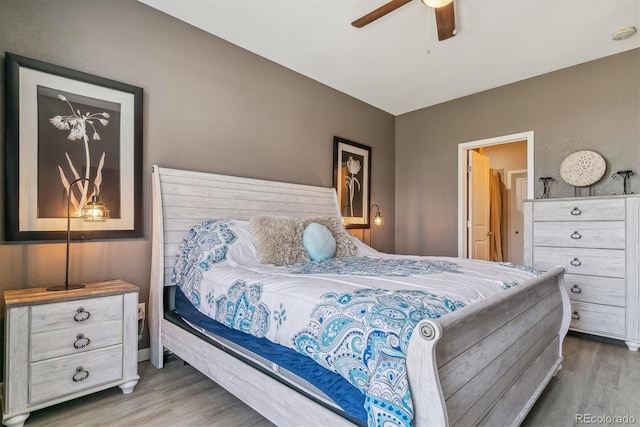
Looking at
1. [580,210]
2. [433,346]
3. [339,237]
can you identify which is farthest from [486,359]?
[580,210]

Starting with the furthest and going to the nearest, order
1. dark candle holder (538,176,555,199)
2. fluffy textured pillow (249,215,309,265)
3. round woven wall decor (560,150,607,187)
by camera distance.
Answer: dark candle holder (538,176,555,199) < round woven wall decor (560,150,607,187) < fluffy textured pillow (249,215,309,265)

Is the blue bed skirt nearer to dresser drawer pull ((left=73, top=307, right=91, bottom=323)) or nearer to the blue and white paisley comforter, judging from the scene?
the blue and white paisley comforter

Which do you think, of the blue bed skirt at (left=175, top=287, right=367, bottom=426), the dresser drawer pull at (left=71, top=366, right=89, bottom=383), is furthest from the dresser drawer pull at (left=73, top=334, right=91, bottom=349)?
the blue bed skirt at (left=175, top=287, right=367, bottom=426)

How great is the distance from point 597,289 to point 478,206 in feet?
5.60

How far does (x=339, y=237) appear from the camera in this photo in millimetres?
2900

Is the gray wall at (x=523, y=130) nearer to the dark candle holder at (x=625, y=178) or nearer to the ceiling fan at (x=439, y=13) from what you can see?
the dark candle holder at (x=625, y=178)

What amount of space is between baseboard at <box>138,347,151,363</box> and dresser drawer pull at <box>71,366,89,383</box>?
0.62 meters

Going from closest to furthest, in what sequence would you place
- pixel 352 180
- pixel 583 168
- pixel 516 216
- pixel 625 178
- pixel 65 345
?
1. pixel 65 345
2. pixel 625 178
3. pixel 583 168
4. pixel 352 180
5. pixel 516 216

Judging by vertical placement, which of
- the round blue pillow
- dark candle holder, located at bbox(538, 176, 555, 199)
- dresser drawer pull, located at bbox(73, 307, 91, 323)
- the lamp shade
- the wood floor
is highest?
dark candle holder, located at bbox(538, 176, 555, 199)

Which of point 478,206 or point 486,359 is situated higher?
point 478,206

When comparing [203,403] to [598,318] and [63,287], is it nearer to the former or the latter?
[63,287]

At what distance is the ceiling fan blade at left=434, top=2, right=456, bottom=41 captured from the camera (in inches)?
81.6

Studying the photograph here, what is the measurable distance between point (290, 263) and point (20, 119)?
188cm

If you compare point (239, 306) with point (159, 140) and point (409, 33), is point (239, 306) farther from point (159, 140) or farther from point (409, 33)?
point (409, 33)
